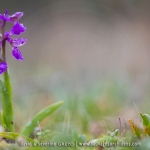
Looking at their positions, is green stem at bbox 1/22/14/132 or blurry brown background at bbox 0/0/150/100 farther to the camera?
blurry brown background at bbox 0/0/150/100

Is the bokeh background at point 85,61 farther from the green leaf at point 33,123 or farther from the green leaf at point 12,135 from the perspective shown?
the green leaf at point 12,135

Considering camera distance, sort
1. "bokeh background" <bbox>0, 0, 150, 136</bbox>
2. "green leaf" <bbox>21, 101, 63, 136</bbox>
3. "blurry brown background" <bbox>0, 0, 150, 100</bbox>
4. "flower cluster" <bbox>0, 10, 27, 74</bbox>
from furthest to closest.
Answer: "blurry brown background" <bbox>0, 0, 150, 100</bbox> → "bokeh background" <bbox>0, 0, 150, 136</bbox> → "green leaf" <bbox>21, 101, 63, 136</bbox> → "flower cluster" <bbox>0, 10, 27, 74</bbox>

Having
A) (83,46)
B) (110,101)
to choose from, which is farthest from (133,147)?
(83,46)

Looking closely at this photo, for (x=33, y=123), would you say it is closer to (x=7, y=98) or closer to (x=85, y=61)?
(x=7, y=98)

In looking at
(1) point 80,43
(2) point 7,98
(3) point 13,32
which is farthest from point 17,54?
(1) point 80,43

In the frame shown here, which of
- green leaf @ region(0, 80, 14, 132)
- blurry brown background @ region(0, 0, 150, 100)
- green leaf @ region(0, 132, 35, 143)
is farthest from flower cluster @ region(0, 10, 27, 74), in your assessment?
blurry brown background @ region(0, 0, 150, 100)

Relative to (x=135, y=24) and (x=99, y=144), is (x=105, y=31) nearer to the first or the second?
(x=135, y=24)

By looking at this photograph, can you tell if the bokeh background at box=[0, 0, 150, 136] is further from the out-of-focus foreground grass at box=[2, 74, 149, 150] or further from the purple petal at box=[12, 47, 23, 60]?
the purple petal at box=[12, 47, 23, 60]
